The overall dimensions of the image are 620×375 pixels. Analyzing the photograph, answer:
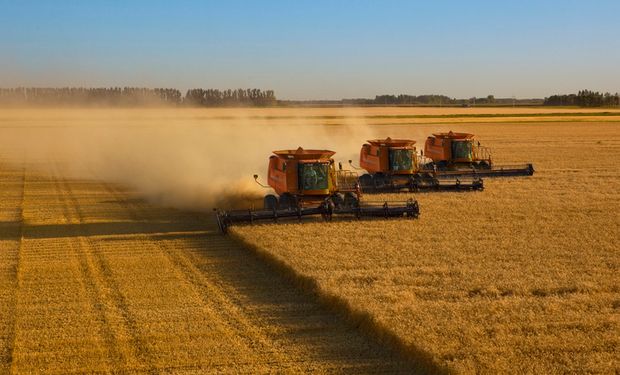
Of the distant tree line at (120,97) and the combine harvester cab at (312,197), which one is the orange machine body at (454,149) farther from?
the distant tree line at (120,97)

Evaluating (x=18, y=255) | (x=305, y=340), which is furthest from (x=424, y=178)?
(x=305, y=340)

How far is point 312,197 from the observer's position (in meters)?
21.3

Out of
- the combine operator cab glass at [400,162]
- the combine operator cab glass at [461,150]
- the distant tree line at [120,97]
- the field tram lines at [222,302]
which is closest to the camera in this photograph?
the field tram lines at [222,302]

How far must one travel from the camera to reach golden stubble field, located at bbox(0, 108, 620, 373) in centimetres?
977

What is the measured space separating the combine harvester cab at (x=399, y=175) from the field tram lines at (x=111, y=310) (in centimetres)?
1323

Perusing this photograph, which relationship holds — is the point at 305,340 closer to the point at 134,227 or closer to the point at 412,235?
the point at 412,235

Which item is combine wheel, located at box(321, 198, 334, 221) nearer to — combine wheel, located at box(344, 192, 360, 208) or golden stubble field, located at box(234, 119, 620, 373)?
golden stubble field, located at box(234, 119, 620, 373)

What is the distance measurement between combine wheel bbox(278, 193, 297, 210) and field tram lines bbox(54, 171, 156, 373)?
5.80 meters

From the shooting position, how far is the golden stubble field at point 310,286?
9766 millimetres

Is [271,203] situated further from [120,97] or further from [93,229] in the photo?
[120,97]

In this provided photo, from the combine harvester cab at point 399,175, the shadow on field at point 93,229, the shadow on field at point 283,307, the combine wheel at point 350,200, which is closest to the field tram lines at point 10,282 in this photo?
the shadow on field at point 93,229

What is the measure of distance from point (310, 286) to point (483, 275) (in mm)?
3368

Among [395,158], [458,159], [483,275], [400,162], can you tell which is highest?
[395,158]

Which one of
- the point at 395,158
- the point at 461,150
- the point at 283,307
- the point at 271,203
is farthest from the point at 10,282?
the point at 461,150
